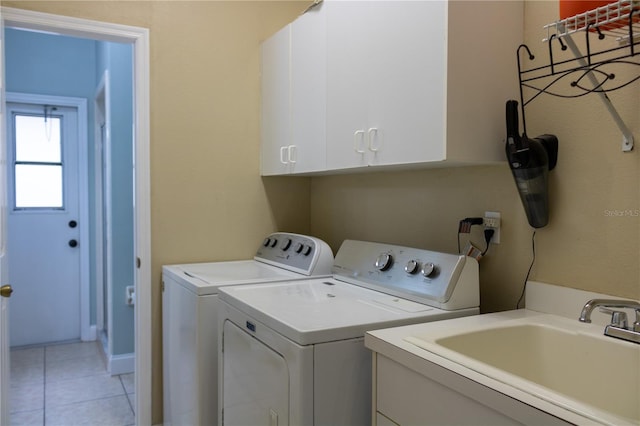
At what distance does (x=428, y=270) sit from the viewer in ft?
5.35

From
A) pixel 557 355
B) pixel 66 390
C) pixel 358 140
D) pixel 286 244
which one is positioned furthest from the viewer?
pixel 66 390

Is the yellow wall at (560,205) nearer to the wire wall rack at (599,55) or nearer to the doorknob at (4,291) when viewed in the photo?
the wire wall rack at (599,55)

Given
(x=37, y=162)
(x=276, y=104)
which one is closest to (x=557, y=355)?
(x=276, y=104)

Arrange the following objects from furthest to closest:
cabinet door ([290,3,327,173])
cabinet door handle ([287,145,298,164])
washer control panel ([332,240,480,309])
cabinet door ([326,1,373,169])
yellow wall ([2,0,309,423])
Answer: yellow wall ([2,0,309,423]) < cabinet door handle ([287,145,298,164]) < cabinet door ([290,3,327,173]) < cabinet door ([326,1,373,169]) < washer control panel ([332,240,480,309])

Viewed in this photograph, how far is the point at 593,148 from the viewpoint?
1383mm

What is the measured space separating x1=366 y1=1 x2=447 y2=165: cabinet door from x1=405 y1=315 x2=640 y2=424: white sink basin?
1.80 feet

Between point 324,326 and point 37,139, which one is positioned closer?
point 324,326

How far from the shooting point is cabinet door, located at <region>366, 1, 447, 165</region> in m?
1.46

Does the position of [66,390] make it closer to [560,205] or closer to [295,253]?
[295,253]

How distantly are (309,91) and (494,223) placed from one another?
102 cm

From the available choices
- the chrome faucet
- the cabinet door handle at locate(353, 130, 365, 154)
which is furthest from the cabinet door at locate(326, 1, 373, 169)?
the chrome faucet

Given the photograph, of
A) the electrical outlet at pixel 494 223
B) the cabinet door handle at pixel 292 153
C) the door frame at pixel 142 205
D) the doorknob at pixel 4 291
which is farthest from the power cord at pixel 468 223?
the doorknob at pixel 4 291

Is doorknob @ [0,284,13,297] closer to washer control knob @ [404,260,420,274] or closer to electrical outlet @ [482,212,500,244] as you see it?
washer control knob @ [404,260,420,274]

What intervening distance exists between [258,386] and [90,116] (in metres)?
3.53
